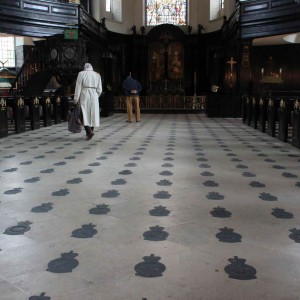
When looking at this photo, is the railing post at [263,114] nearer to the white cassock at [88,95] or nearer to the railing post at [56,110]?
the white cassock at [88,95]

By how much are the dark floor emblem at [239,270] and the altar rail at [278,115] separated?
21.3 ft

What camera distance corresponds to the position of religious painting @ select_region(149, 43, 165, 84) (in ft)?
83.8

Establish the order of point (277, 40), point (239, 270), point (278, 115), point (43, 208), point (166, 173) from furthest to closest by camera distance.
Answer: point (277, 40) < point (278, 115) < point (166, 173) < point (43, 208) < point (239, 270)

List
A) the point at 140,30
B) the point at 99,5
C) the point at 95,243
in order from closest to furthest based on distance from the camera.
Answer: the point at 95,243, the point at 99,5, the point at 140,30

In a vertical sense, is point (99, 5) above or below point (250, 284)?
above

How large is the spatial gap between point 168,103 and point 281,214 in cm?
2047

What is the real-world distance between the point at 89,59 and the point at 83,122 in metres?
10.9

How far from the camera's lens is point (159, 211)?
14.4ft

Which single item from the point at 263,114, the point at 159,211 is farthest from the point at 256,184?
the point at 263,114

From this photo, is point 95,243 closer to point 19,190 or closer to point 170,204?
point 170,204

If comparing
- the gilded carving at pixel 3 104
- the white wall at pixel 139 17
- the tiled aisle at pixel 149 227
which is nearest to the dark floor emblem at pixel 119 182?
the tiled aisle at pixel 149 227

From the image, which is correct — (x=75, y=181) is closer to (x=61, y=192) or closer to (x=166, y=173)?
(x=61, y=192)

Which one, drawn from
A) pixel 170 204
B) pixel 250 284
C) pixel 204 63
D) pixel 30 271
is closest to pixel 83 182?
pixel 170 204

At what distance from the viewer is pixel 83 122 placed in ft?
33.2
